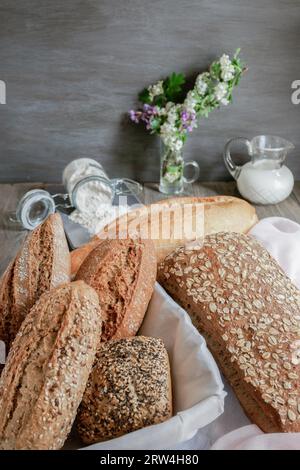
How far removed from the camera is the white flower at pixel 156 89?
1.46 meters

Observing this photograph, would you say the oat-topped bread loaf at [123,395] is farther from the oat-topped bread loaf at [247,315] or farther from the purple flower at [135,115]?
the purple flower at [135,115]

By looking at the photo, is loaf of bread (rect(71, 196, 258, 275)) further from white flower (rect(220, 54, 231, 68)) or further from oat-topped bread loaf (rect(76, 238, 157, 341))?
white flower (rect(220, 54, 231, 68))

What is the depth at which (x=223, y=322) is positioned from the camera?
2.54 ft

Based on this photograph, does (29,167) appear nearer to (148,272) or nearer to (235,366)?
(148,272)

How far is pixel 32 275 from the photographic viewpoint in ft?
2.64

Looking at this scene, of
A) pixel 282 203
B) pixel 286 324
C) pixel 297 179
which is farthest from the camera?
pixel 297 179

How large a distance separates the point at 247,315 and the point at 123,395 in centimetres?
23

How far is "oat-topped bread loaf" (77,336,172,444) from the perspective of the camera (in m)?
0.64

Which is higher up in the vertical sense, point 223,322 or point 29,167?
point 223,322

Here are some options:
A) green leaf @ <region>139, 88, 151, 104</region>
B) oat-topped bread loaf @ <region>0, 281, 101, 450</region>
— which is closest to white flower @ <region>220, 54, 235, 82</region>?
green leaf @ <region>139, 88, 151, 104</region>

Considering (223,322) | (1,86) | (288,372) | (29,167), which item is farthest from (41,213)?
(288,372)

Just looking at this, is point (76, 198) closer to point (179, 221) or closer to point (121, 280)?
point (179, 221)
